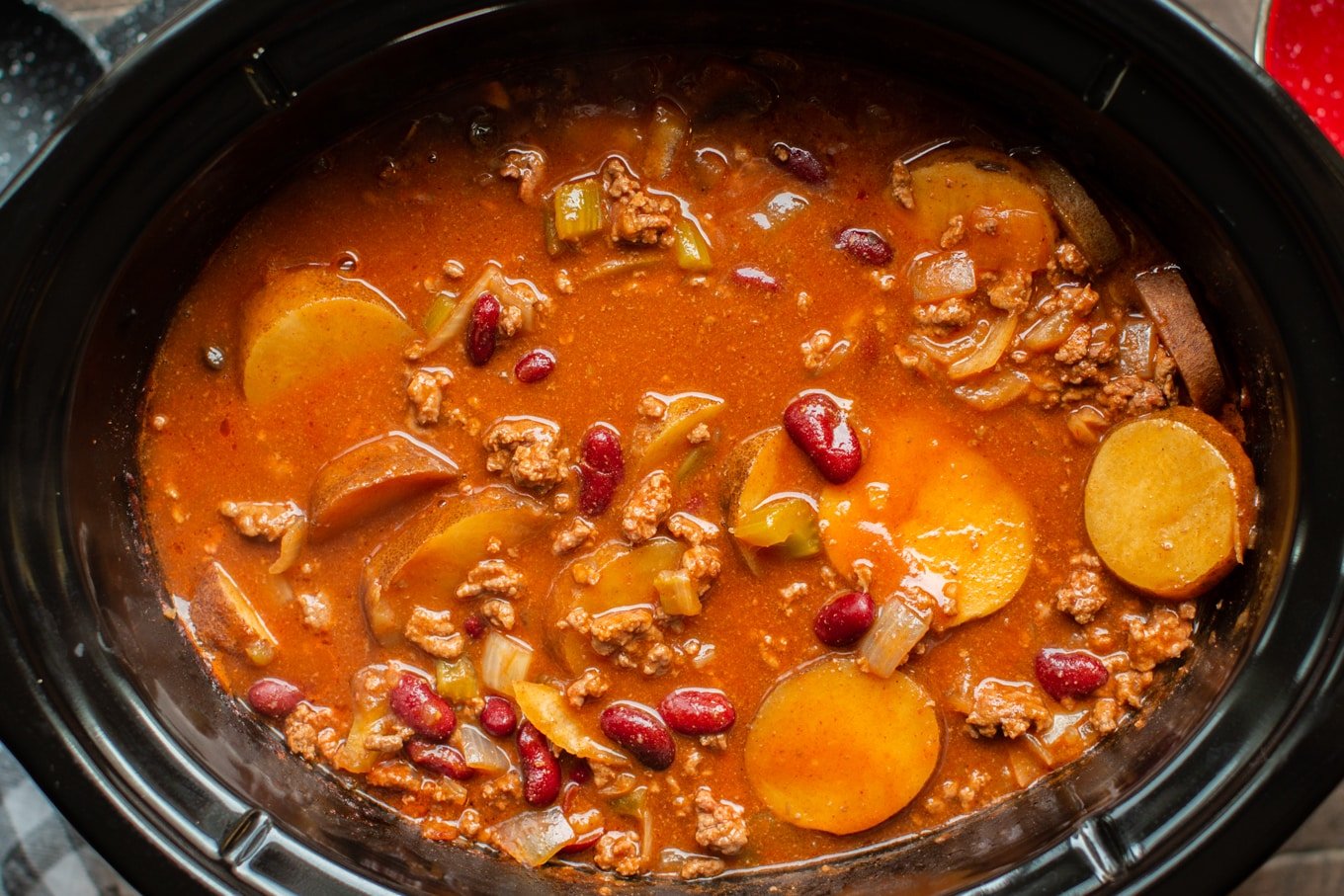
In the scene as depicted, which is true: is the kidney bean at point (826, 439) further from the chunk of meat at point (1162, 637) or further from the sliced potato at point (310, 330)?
the sliced potato at point (310, 330)

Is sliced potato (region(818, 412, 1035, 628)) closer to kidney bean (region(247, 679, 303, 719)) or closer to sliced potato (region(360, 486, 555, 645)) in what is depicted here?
sliced potato (region(360, 486, 555, 645))

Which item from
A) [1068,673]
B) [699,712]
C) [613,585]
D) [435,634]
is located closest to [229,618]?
[435,634]

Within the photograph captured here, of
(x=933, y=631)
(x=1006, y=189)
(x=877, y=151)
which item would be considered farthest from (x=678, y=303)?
(x=933, y=631)

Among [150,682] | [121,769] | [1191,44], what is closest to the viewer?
[1191,44]

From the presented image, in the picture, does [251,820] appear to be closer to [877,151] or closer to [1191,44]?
[877,151]

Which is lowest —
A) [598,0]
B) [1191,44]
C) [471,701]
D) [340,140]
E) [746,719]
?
[471,701]

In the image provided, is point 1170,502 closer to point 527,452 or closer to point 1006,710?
point 1006,710
